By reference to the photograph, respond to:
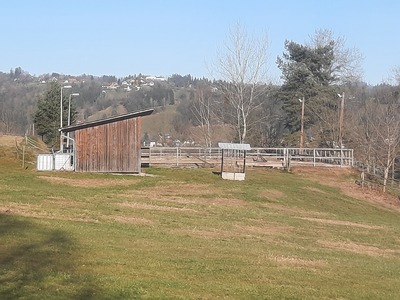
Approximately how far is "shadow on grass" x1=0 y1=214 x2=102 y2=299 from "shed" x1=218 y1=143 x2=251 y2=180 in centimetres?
2367

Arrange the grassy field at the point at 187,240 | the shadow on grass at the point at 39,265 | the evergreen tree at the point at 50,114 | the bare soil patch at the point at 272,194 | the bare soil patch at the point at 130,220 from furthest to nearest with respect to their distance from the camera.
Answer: the evergreen tree at the point at 50,114 → the bare soil patch at the point at 272,194 → the bare soil patch at the point at 130,220 → the grassy field at the point at 187,240 → the shadow on grass at the point at 39,265

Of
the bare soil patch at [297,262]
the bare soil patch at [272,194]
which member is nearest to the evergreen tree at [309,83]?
the bare soil patch at [272,194]

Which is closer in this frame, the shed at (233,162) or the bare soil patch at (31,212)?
the bare soil patch at (31,212)

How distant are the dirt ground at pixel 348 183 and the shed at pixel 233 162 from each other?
4.58 metres

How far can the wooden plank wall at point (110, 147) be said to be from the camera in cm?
4131

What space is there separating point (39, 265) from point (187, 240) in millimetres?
6993

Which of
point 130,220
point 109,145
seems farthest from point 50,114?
point 130,220

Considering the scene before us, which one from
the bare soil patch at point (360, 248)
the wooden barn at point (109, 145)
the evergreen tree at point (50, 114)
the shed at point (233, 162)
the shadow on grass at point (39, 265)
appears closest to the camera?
the shadow on grass at point (39, 265)

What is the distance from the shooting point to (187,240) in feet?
65.5

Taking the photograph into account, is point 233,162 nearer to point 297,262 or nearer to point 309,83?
point 309,83

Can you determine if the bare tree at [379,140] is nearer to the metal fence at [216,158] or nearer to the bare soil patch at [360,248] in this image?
the metal fence at [216,158]

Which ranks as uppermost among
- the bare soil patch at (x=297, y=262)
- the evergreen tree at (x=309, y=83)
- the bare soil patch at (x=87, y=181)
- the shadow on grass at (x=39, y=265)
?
the evergreen tree at (x=309, y=83)

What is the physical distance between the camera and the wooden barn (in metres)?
41.3

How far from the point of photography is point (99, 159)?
1633 inches
